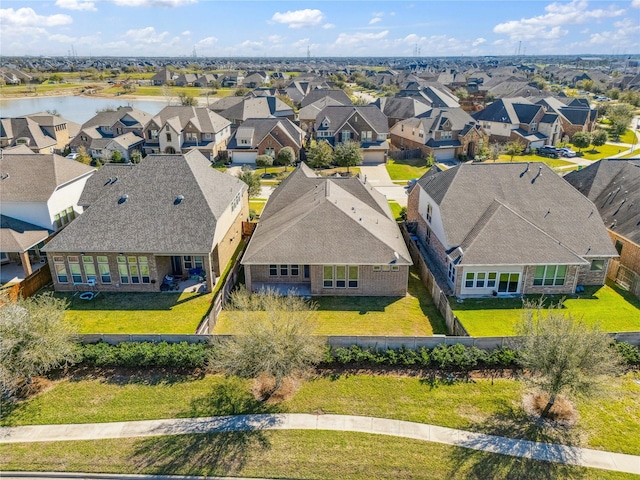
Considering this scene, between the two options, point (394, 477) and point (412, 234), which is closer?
point (394, 477)

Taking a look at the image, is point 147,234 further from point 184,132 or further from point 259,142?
point 184,132

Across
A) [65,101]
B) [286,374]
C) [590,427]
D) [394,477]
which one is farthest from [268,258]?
[65,101]

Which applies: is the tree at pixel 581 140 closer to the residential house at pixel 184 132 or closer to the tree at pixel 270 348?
the residential house at pixel 184 132

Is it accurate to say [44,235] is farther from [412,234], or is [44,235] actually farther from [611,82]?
[611,82]

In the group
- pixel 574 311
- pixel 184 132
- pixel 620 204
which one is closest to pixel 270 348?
pixel 574 311

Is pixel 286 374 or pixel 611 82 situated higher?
pixel 611 82

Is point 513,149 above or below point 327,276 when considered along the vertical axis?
above
